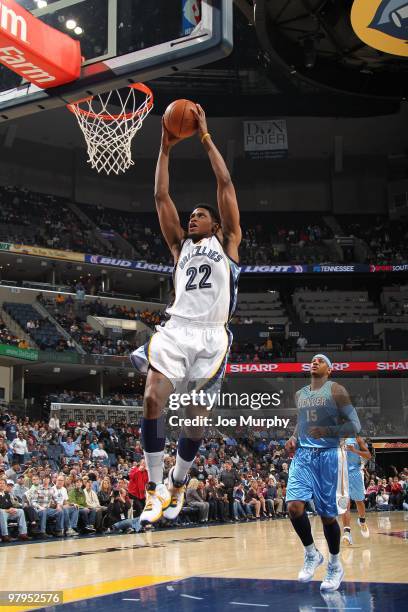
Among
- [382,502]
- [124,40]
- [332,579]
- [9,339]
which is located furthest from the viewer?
[9,339]

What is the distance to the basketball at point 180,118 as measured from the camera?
4.16 meters

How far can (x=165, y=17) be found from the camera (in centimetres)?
519

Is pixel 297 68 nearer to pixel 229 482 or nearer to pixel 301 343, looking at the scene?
pixel 229 482

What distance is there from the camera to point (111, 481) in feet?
49.0

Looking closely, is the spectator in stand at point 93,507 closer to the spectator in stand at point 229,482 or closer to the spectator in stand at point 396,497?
the spectator in stand at point 229,482

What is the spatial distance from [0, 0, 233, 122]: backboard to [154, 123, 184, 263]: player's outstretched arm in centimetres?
96

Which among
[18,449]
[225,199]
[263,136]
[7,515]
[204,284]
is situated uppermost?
[263,136]

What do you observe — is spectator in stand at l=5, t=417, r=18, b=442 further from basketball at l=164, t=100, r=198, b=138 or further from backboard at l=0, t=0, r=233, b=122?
basketball at l=164, t=100, r=198, b=138

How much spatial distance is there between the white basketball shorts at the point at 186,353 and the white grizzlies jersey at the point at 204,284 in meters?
0.06

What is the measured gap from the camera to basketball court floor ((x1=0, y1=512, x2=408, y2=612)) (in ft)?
20.2

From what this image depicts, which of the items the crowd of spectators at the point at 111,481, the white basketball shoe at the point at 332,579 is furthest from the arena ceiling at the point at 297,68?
the white basketball shoe at the point at 332,579

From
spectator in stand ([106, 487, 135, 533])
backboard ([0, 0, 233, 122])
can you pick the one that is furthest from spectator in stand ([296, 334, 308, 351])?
backboard ([0, 0, 233, 122])

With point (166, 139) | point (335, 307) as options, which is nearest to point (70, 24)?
point (166, 139)

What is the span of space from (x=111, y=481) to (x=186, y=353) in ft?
38.0
